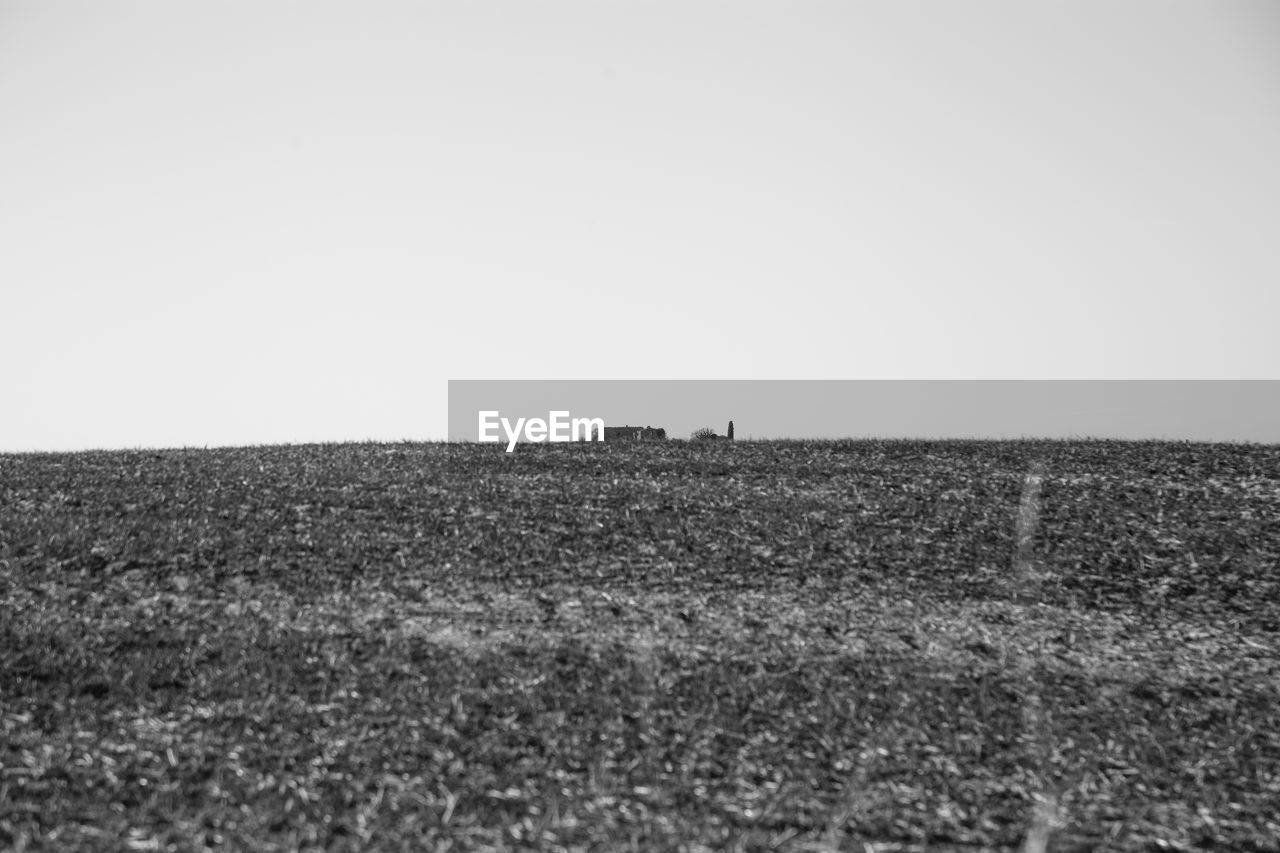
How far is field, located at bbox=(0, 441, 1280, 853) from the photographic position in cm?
989

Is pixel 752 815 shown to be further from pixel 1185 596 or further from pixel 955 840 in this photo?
pixel 1185 596

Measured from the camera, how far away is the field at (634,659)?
9.89m

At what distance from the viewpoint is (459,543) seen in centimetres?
1670

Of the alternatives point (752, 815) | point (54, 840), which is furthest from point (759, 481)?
point (54, 840)

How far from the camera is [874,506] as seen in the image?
19.1m

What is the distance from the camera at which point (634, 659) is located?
1291cm

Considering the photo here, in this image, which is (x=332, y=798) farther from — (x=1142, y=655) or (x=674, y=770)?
(x=1142, y=655)

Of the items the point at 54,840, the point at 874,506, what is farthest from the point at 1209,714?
the point at 54,840

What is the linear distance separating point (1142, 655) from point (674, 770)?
23.1 ft

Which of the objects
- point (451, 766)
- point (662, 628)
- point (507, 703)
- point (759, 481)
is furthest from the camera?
point (759, 481)

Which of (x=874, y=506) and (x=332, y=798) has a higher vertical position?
(x=874, y=506)

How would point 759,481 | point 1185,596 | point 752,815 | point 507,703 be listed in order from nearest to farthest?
point 752,815 < point 507,703 < point 1185,596 < point 759,481

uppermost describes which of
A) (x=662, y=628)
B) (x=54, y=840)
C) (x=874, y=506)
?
(x=874, y=506)

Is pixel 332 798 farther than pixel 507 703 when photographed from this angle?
No
